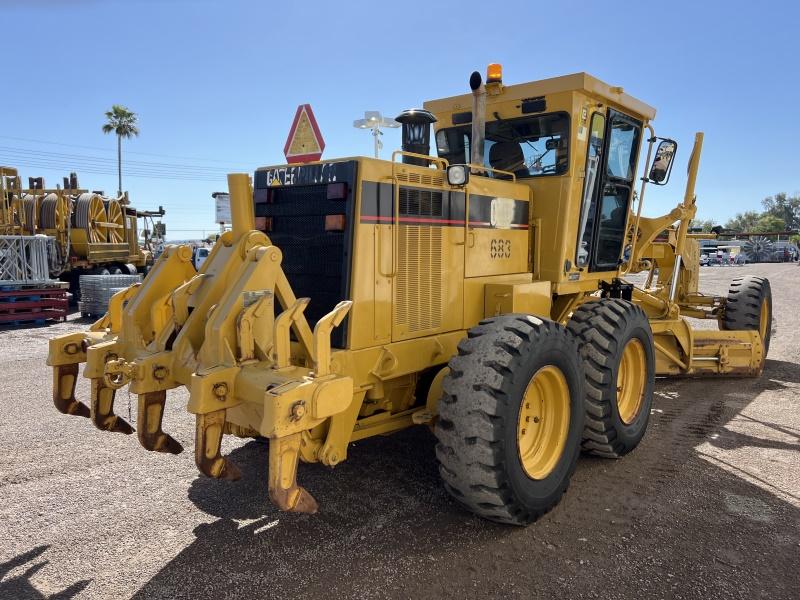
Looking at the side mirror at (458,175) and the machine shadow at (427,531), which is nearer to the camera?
the machine shadow at (427,531)

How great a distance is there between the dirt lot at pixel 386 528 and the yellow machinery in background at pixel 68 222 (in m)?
12.7

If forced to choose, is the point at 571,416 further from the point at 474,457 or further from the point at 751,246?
the point at 751,246

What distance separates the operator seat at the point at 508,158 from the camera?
5316 millimetres

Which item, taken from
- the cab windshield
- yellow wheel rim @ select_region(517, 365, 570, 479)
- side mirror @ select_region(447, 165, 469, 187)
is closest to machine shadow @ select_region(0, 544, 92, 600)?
yellow wheel rim @ select_region(517, 365, 570, 479)

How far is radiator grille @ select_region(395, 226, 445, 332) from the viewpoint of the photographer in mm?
3957

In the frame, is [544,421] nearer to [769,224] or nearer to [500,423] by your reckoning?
[500,423]

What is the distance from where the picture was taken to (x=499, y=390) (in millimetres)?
3434

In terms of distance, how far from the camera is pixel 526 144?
5.29 m

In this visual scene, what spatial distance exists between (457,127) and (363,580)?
406 cm

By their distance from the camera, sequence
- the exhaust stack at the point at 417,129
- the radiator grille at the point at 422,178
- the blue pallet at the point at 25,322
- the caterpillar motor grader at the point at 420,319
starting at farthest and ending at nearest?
the blue pallet at the point at 25,322 < the exhaust stack at the point at 417,129 < the radiator grille at the point at 422,178 < the caterpillar motor grader at the point at 420,319

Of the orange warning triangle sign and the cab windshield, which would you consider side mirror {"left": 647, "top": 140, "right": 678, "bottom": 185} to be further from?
the orange warning triangle sign

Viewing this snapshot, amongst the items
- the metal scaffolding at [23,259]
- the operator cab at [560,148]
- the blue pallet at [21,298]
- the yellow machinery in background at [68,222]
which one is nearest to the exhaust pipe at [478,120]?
the operator cab at [560,148]

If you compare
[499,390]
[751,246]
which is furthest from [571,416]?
[751,246]

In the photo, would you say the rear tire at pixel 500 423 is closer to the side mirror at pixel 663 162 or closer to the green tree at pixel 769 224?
the side mirror at pixel 663 162
